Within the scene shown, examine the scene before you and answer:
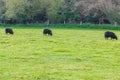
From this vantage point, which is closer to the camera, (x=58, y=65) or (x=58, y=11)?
(x=58, y=65)

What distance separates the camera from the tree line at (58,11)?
67750mm

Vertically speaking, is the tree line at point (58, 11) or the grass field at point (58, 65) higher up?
the tree line at point (58, 11)

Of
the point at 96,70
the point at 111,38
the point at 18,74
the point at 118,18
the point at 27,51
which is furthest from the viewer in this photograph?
the point at 118,18

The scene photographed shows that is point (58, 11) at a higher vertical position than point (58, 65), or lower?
higher

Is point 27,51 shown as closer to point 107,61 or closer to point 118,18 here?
point 107,61

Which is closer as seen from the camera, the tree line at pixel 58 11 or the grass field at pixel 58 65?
the grass field at pixel 58 65

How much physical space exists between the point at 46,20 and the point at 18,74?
5967 centimetres

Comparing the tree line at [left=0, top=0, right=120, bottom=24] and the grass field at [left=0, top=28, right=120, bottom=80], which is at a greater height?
the tree line at [left=0, top=0, right=120, bottom=24]

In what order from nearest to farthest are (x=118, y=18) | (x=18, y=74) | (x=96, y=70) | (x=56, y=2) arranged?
(x=18, y=74) → (x=96, y=70) → (x=118, y=18) → (x=56, y=2)

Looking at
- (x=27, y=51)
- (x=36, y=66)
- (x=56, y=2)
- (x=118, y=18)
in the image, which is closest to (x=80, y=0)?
(x=56, y=2)

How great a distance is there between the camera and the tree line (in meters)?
67.8

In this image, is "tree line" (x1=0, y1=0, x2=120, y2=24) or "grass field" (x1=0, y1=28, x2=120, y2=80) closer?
"grass field" (x1=0, y1=28, x2=120, y2=80)

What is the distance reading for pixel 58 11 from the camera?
2805 inches

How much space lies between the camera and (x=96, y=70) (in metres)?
14.5
